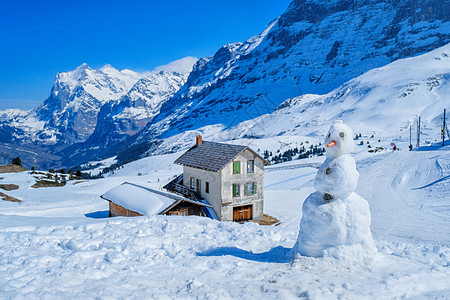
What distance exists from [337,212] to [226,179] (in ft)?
66.0

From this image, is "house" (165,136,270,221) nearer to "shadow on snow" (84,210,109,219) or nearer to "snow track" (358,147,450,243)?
"shadow on snow" (84,210,109,219)

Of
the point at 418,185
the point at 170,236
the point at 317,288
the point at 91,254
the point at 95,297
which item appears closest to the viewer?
the point at 95,297

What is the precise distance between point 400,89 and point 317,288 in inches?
6621

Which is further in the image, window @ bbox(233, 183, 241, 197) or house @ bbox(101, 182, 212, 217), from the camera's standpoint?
window @ bbox(233, 183, 241, 197)

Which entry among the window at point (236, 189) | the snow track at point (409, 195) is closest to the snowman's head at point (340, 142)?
the snow track at point (409, 195)

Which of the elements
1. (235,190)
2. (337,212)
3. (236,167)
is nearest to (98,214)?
(235,190)

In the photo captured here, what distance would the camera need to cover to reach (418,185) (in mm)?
38531

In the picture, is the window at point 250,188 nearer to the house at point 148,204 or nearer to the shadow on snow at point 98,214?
the house at point 148,204

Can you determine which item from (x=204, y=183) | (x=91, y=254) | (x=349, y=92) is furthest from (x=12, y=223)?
(x=349, y=92)

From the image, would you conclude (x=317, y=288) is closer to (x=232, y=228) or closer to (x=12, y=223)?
(x=232, y=228)

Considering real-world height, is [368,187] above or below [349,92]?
below

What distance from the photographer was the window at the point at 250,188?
31.6 m

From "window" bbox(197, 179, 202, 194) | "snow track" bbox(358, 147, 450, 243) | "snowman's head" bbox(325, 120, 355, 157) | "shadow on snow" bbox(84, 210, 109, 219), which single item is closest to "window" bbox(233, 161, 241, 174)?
"window" bbox(197, 179, 202, 194)

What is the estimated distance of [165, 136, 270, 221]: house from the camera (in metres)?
30.3
